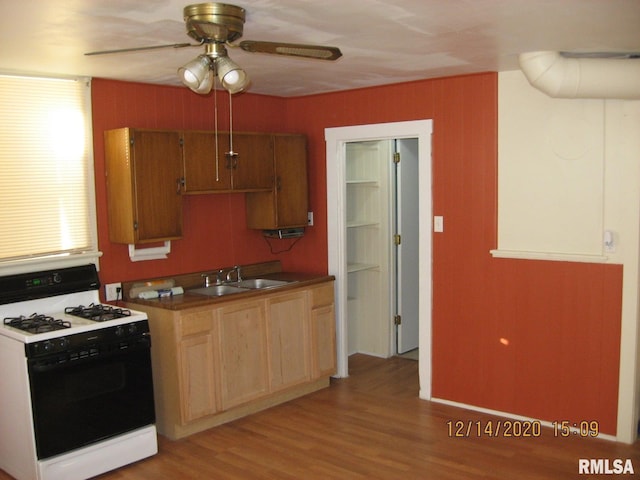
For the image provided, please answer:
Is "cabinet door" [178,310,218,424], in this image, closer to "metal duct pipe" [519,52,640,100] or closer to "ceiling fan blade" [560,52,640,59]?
"metal duct pipe" [519,52,640,100]

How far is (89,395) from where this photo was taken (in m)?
3.55

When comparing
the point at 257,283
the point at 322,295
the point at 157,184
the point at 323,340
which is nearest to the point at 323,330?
the point at 323,340

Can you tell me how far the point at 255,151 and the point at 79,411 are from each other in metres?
2.18

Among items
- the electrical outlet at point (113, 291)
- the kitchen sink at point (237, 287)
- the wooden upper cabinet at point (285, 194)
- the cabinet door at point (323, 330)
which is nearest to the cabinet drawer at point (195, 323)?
the kitchen sink at point (237, 287)

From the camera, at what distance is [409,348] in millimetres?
5949

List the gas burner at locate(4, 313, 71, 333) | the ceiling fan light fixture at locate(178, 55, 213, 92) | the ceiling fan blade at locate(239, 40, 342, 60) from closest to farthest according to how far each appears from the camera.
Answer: the ceiling fan blade at locate(239, 40, 342, 60) → the ceiling fan light fixture at locate(178, 55, 213, 92) → the gas burner at locate(4, 313, 71, 333)

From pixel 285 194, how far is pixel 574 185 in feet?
6.84

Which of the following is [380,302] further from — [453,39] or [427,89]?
[453,39]

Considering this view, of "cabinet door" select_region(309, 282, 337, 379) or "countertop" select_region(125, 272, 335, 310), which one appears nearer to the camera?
"countertop" select_region(125, 272, 335, 310)

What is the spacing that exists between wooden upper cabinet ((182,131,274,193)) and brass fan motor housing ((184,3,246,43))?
189cm

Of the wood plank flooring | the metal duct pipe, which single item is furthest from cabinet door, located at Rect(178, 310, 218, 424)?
the metal duct pipe

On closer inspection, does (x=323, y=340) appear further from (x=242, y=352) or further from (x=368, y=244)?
(x=368, y=244)

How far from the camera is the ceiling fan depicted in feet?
7.93

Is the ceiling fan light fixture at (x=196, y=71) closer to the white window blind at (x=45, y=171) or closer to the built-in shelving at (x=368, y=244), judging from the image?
the white window blind at (x=45, y=171)
